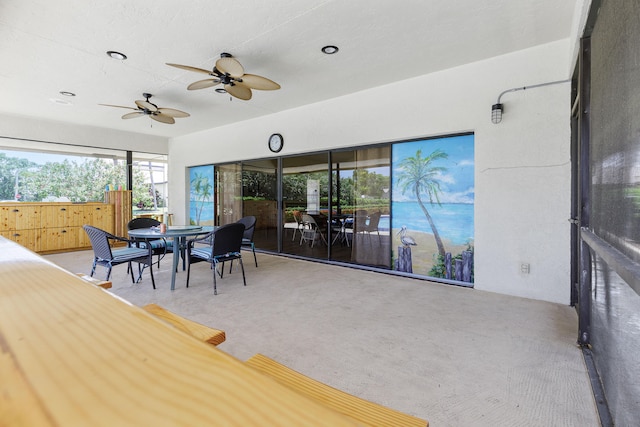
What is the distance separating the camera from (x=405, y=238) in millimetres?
4512

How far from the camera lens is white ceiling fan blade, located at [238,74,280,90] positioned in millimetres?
3400

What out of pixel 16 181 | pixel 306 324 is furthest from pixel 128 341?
pixel 16 181

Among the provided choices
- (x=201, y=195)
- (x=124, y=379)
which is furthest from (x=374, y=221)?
(x=201, y=195)

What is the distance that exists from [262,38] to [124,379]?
3623mm

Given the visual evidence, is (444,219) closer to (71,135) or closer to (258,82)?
(258,82)

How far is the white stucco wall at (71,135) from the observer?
6.18 m

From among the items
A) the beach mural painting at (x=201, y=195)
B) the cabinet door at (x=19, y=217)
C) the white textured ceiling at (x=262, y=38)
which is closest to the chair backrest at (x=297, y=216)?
the white textured ceiling at (x=262, y=38)

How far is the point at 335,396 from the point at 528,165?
359 cm

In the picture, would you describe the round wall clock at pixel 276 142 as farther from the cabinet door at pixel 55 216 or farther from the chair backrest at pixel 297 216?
the cabinet door at pixel 55 216

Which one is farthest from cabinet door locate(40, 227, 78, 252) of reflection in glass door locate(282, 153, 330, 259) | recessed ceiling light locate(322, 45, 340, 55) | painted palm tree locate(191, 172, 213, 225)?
recessed ceiling light locate(322, 45, 340, 55)

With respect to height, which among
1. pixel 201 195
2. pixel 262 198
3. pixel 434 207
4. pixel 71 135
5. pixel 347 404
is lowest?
pixel 347 404

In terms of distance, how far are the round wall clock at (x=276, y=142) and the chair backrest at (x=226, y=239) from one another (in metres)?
2.53

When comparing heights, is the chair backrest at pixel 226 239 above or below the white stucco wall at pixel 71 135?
below

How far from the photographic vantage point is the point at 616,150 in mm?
1417
